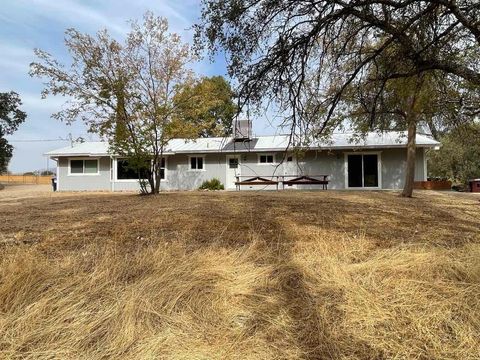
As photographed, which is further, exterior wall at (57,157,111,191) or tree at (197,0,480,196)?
exterior wall at (57,157,111,191)

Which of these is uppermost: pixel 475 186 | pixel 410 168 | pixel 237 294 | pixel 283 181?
pixel 410 168

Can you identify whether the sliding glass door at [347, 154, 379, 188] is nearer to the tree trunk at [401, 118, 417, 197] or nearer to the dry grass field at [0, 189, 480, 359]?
the tree trunk at [401, 118, 417, 197]

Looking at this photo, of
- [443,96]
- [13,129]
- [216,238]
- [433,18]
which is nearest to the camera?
[216,238]

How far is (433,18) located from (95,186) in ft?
73.2

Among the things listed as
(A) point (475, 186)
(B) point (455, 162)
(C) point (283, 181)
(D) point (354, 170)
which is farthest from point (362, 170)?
(B) point (455, 162)

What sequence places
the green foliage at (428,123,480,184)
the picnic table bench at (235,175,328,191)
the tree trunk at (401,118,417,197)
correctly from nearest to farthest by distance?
the tree trunk at (401,118,417,197) → the picnic table bench at (235,175,328,191) → the green foliage at (428,123,480,184)

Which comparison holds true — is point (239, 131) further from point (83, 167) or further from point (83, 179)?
point (83, 167)

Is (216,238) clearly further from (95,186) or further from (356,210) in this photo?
(95,186)

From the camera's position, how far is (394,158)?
72.4 ft

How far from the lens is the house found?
72.1ft

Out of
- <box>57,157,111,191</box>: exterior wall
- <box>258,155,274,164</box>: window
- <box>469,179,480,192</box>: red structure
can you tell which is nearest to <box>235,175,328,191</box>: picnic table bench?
<box>258,155,274,164</box>: window

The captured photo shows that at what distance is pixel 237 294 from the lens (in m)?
3.93

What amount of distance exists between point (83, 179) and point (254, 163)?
34.5ft

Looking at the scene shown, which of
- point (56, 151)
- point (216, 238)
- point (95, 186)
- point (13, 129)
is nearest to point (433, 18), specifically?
point (216, 238)
